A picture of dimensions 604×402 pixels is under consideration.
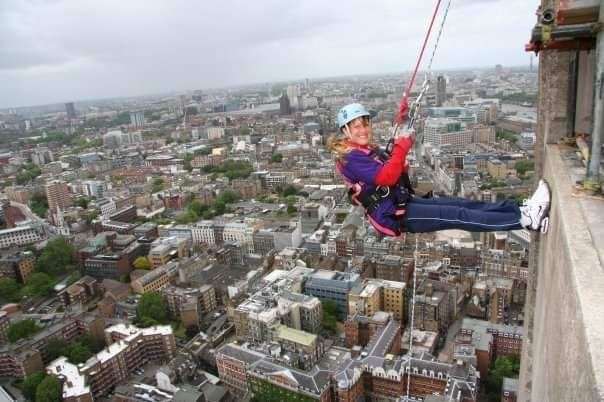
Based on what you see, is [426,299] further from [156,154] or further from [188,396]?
[156,154]

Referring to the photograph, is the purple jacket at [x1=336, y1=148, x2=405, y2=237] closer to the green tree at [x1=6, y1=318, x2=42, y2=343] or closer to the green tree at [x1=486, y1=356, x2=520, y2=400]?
the green tree at [x1=486, y1=356, x2=520, y2=400]

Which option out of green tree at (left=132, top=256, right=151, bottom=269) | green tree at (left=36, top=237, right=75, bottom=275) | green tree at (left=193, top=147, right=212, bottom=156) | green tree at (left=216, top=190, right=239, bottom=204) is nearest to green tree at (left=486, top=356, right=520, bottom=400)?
green tree at (left=132, top=256, right=151, bottom=269)

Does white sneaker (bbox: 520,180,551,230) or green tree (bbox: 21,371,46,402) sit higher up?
white sneaker (bbox: 520,180,551,230)

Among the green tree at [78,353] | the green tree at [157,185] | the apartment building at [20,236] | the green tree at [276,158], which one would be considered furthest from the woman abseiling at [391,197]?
the green tree at [276,158]

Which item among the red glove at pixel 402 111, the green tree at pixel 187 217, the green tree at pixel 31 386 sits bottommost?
the green tree at pixel 31 386

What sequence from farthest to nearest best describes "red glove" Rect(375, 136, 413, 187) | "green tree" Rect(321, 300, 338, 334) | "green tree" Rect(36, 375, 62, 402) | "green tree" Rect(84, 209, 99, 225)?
"green tree" Rect(84, 209, 99, 225) → "green tree" Rect(321, 300, 338, 334) → "green tree" Rect(36, 375, 62, 402) → "red glove" Rect(375, 136, 413, 187)

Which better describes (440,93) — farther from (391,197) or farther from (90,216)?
(391,197)

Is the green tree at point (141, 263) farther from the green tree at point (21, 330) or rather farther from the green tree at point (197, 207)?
the green tree at point (197, 207)
